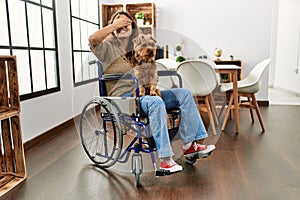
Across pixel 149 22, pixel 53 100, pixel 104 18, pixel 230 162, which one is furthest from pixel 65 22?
pixel 230 162

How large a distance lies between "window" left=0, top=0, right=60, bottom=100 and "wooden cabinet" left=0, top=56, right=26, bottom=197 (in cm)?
49

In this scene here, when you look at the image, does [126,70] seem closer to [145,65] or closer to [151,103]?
[145,65]

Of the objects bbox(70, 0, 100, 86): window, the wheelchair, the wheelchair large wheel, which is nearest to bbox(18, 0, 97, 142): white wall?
bbox(70, 0, 100, 86): window

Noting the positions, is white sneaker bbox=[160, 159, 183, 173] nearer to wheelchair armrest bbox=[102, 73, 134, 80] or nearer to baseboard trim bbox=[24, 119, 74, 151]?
wheelchair armrest bbox=[102, 73, 134, 80]

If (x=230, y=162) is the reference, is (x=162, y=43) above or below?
above

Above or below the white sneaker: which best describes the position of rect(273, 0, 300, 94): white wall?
above

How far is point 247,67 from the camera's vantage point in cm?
446

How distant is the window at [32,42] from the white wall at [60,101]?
0.27 feet

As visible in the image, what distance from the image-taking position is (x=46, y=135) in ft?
9.00

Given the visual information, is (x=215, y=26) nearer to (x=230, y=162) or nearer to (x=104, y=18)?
(x=104, y=18)

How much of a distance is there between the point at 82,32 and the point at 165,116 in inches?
100

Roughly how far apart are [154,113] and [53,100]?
1580 mm

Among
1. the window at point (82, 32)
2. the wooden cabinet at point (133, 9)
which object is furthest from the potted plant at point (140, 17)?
the window at point (82, 32)

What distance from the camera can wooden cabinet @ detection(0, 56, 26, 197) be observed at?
1774 millimetres
